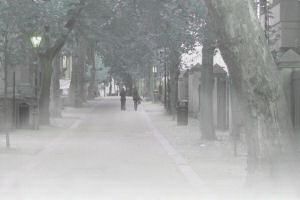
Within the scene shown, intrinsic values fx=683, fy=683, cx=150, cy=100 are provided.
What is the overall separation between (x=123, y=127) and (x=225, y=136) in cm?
655

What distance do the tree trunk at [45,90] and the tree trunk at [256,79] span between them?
19.1 metres

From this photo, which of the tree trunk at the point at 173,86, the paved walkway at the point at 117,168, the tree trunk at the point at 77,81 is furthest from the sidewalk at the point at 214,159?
the tree trunk at the point at 77,81

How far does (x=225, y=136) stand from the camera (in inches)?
861

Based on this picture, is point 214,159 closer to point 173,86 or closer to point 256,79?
point 256,79

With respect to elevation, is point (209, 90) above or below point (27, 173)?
above

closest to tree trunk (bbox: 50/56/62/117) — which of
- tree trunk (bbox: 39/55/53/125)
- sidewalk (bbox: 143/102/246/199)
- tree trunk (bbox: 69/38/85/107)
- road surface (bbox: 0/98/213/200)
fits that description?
tree trunk (bbox: 39/55/53/125)

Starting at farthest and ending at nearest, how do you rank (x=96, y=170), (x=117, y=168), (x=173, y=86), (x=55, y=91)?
(x=173, y=86) → (x=55, y=91) → (x=117, y=168) → (x=96, y=170)

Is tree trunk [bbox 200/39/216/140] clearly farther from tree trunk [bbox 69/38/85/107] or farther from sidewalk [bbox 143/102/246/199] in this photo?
tree trunk [bbox 69/38/85/107]

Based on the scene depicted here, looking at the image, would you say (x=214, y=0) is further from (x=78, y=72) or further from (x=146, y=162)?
(x=78, y=72)

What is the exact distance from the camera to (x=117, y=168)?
13.2m

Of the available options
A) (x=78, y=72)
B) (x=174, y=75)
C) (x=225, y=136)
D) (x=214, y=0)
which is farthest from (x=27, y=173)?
(x=78, y=72)

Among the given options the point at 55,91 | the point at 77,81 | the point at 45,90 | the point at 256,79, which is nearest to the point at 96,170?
the point at 256,79

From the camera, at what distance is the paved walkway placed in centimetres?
1021

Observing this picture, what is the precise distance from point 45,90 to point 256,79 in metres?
19.9
